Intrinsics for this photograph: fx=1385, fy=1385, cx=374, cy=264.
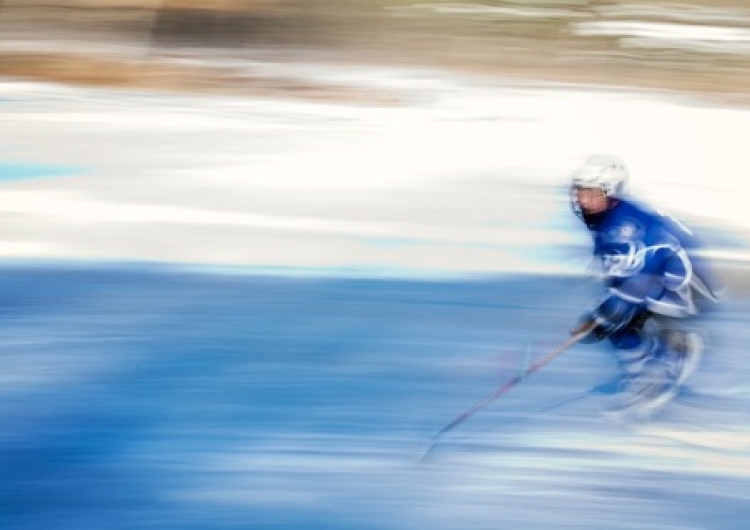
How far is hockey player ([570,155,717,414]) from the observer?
5035 millimetres

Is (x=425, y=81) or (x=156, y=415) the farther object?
(x=425, y=81)

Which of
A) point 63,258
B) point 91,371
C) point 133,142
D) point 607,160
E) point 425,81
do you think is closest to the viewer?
point 607,160

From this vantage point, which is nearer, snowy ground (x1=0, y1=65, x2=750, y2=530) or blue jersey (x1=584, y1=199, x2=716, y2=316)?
snowy ground (x1=0, y1=65, x2=750, y2=530)

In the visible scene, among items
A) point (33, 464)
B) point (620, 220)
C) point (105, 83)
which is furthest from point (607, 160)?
point (105, 83)

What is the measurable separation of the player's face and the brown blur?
7.93m

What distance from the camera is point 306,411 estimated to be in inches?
224

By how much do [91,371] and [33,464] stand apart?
50.6 inches

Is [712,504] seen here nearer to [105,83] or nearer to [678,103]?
[678,103]

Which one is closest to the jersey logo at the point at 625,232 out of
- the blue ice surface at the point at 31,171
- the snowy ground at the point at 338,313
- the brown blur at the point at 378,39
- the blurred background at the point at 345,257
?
the blurred background at the point at 345,257

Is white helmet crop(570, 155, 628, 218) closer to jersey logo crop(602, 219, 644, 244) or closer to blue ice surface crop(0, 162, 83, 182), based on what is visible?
jersey logo crop(602, 219, 644, 244)

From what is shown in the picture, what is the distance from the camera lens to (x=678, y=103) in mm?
12570

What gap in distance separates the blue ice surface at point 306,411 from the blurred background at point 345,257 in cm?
2

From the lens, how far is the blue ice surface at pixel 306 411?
4.65m

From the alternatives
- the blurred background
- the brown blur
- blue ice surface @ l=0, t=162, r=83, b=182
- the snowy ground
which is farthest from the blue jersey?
the brown blur
